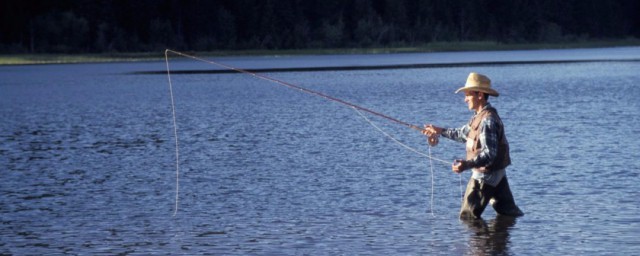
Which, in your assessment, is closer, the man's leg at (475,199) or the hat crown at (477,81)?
the hat crown at (477,81)

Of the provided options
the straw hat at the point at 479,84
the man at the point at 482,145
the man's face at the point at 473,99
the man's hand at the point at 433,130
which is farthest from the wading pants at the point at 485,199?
the straw hat at the point at 479,84

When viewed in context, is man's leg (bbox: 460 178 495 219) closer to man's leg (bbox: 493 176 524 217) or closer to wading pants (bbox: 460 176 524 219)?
wading pants (bbox: 460 176 524 219)

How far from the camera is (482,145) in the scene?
43.0 ft

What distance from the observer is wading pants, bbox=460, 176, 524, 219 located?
13.7 meters

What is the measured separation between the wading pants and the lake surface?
169 millimetres

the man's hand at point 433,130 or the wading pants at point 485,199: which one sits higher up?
the man's hand at point 433,130

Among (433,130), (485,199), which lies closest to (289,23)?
(485,199)

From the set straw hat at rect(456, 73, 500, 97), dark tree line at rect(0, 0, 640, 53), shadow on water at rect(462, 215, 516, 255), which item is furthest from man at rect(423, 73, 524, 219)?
dark tree line at rect(0, 0, 640, 53)

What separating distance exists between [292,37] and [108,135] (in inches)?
3773

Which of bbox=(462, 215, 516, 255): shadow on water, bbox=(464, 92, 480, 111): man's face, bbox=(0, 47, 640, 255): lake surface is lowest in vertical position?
Result: bbox=(0, 47, 640, 255): lake surface

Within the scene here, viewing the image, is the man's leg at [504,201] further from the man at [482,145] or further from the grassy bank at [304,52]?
the grassy bank at [304,52]

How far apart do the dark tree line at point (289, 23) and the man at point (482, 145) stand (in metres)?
104

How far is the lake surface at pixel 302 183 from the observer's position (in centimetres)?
1362

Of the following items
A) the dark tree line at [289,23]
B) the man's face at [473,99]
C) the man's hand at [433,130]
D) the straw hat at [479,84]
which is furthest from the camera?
the dark tree line at [289,23]
